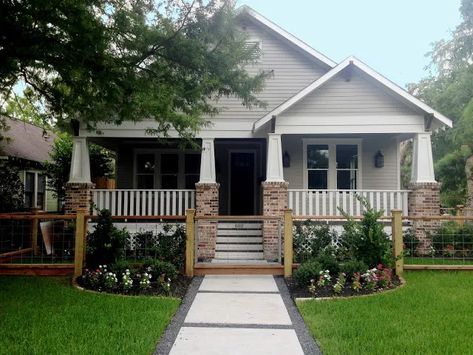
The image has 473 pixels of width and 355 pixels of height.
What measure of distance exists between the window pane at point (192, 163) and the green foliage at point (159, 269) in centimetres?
663

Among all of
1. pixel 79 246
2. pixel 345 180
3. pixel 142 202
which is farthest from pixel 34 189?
pixel 345 180

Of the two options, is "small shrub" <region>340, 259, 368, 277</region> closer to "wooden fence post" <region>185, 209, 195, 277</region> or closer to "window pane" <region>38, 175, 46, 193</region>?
"wooden fence post" <region>185, 209, 195, 277</region>

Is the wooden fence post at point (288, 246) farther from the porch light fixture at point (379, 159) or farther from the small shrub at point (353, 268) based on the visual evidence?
the porch light fixture at point (379, 159)

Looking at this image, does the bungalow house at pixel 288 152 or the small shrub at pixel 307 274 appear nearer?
the small shrub at pixel 307 274

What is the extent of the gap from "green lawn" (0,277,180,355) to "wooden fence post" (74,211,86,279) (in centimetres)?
87

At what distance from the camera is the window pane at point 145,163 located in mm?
14844

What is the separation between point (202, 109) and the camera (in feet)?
28.0

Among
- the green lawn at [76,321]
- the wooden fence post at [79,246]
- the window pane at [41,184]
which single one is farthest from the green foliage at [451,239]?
the window pane at [41,184]

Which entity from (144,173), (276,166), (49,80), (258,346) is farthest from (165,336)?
(144,173)

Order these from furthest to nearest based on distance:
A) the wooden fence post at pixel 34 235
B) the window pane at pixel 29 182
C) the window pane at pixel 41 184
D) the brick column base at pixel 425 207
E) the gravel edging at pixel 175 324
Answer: the window pane at pixel 41 184, the window pane at pixel 29 182, the brick column base at pixel 425 207, the wooden fence post at pixel 34 235, the gravel edging at pixel 175 324

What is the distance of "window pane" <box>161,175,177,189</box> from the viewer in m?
14.8

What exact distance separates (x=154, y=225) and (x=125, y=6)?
258 inches

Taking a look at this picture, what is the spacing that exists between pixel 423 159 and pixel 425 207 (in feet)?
4.14

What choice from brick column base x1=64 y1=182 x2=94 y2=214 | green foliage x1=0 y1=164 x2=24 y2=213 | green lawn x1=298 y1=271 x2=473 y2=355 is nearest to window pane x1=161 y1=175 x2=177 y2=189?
brick column base x1=64 y1=182 x2=94 y2=214
